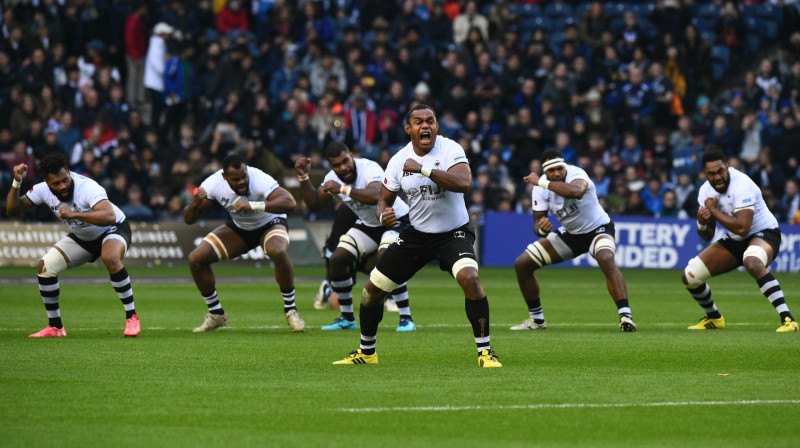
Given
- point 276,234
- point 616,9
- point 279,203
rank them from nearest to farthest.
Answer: point 279,203 → point 276,234 → point 616,9

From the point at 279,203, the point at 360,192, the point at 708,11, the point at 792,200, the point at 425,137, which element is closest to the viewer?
the point at 425,137

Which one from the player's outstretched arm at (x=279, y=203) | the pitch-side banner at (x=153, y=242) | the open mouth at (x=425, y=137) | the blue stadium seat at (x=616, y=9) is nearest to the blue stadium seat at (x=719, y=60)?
the blue stadium seat at (x=616, y=9)

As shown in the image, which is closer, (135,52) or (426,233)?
(426,233)

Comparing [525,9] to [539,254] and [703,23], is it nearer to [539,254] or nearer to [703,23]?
[703,23]

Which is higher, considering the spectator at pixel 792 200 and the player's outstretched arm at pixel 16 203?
the player's outstretched arm at pixel 16 203

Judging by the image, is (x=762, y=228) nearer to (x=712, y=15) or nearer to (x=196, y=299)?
(x=196, y=299)

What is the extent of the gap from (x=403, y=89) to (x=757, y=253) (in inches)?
706

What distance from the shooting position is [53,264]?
49.1 ft

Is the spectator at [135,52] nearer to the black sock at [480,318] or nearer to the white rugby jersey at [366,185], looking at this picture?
the white rugby jersey at [366,185]

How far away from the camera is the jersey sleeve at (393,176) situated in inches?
463

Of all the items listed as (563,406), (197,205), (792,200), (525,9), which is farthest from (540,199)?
(525,9)

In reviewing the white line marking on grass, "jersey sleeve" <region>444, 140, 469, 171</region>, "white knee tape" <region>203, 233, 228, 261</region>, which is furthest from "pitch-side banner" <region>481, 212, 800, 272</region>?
the white line marking on grass

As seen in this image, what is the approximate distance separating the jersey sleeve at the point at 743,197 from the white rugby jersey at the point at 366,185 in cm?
411

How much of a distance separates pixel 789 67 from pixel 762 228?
61.3ft
